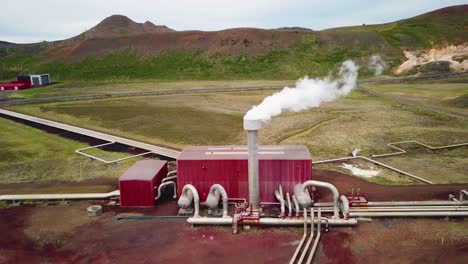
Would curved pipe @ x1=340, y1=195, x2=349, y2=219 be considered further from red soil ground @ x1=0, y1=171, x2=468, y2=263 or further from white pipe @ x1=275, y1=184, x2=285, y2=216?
white pipe @ x1=275, y1=184, x2=285, y2=216

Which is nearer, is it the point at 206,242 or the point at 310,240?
the point at 310,240

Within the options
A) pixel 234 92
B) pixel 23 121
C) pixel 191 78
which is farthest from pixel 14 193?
pixel 191 78

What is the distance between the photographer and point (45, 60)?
6467 inches

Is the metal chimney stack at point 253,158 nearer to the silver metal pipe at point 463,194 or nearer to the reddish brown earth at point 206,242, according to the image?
the reddish brown earth at point 206,242

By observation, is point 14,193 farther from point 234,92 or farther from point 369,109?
point 234,92

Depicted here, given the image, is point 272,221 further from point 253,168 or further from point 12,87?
point 12,87

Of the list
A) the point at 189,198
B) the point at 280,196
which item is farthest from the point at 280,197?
the point at 189,198

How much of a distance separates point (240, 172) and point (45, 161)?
96.3ft

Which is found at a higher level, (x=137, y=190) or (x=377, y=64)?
(x=377, y=64)

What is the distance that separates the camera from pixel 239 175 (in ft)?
117

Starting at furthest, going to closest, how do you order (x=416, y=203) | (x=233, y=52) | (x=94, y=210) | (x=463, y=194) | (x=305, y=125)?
1. (x=233, y=52)
2. (x=305, y=125)
3. (x=463, y=194)
4. (x=94, y=210)
5. (x=416, y=203)

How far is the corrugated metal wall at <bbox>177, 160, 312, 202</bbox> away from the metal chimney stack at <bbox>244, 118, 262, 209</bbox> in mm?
1476

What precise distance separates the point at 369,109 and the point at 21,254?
2647 inches

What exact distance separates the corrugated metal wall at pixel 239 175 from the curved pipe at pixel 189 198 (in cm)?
201
